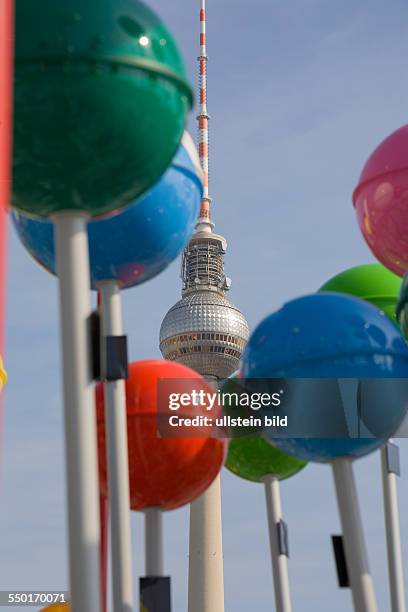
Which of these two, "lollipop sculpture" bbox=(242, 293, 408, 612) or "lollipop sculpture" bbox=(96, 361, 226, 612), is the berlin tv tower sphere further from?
"lollipop sculpture" bbox=(242, 293, 408, 612)

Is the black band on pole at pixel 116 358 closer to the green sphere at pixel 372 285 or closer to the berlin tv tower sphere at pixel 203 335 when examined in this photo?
the green sphere at pixel 372 285

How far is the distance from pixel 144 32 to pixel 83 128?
86 cm

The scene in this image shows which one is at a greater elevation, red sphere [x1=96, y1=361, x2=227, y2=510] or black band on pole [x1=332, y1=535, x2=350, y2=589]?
red sphere [x1=96, y1=361, x2=227, y2=510]

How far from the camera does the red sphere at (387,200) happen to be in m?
9.59

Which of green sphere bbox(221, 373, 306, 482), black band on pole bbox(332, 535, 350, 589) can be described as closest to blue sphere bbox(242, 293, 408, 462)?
black band on pole bbox(332, 535, 350, 589)

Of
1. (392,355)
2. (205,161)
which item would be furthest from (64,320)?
(205,161)

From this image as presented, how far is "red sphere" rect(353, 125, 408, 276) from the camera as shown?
9.59m

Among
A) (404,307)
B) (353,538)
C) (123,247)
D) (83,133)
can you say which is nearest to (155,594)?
(353,538)

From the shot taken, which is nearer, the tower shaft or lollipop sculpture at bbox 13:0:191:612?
lollipop sculpture at bbox 13:0:191:612

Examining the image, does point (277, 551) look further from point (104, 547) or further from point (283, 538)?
point (104, 547)

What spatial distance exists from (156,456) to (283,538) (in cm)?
266

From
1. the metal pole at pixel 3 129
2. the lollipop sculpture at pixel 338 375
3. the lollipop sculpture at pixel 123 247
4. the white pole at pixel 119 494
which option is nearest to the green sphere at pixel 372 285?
the lollipop sculpture at pixel 338 375

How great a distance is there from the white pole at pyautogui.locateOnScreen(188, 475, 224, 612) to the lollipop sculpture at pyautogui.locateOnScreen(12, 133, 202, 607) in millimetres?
43751

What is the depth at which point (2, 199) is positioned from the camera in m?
3.32
